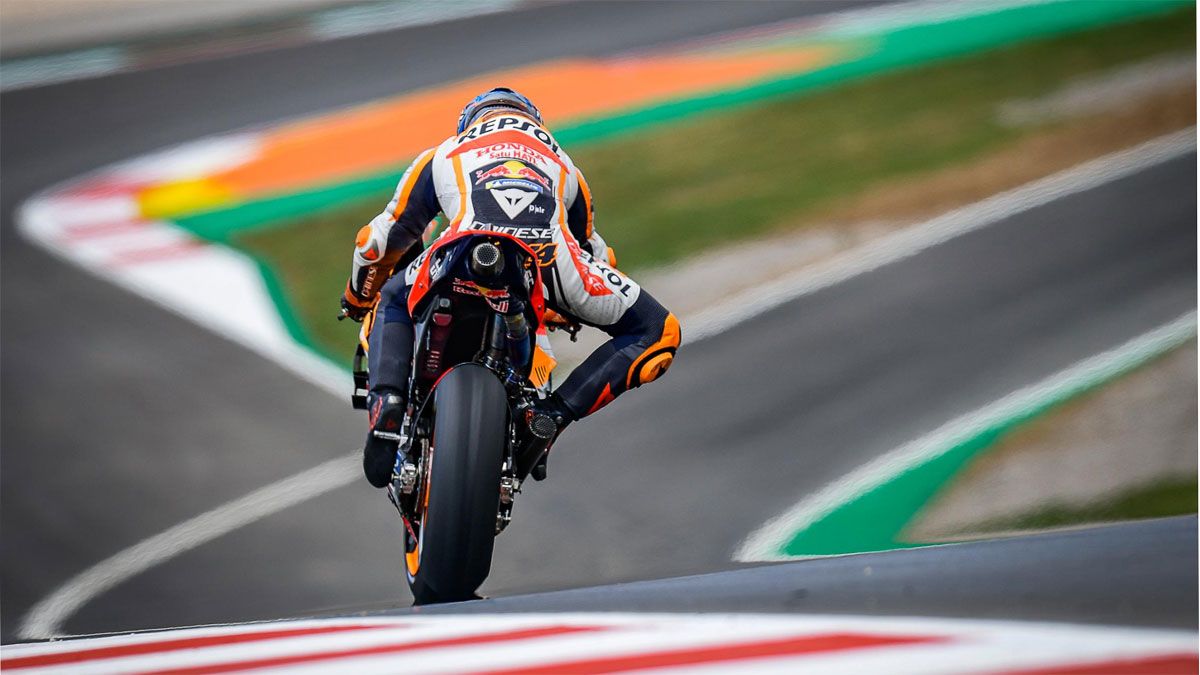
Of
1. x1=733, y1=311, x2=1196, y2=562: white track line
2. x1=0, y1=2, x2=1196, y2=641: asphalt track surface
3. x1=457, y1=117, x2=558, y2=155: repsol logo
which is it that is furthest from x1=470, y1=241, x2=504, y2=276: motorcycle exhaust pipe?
x1=733, y1=311, x2=1196, y2=562: white track line

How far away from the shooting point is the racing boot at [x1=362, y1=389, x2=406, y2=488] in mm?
4781

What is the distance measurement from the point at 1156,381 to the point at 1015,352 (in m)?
0.82

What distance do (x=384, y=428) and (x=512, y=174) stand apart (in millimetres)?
1026

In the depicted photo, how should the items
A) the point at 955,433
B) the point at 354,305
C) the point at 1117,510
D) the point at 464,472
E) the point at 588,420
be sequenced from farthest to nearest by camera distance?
the point at 588,420 < the point at 955,433 < the point at 1117,510 < the point at 354,305 < the point at 464,472

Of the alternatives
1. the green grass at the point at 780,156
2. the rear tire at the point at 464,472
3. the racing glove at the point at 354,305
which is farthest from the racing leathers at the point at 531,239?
the green grass at the point at 780,156

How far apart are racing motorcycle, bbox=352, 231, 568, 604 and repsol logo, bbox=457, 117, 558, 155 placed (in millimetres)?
533

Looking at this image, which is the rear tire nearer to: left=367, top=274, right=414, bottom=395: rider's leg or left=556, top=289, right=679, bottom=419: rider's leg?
left=556, top=289, right=679, bottom=419: rider's leg

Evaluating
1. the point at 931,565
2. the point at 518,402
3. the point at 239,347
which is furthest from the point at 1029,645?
the point at 239,347

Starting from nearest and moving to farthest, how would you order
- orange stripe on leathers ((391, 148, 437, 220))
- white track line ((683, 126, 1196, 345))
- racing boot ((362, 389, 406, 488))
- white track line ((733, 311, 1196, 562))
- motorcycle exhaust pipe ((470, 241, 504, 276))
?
motorcycle exhaust pipe ((470, 241, 504, 276))
racing boot ((362, 389, 406, 488))
orange stripe on leathers ((391, 148, 437, 220))
white track line ((733, 311, 1196, 562))
white track line ((683, 126, 1196, 345))

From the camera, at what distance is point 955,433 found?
7.39m

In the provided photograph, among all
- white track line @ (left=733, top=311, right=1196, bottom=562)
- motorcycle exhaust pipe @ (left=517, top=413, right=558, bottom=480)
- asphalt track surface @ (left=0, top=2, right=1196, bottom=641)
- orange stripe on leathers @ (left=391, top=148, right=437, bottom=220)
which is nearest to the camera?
motorcycle exhaust pipe @ (left=517, top=413, right=558, bottom=480)

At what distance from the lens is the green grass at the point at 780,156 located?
9.95 meters

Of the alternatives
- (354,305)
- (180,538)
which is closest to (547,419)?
(354,305)

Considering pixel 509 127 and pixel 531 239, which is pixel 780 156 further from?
pixel 531 239
